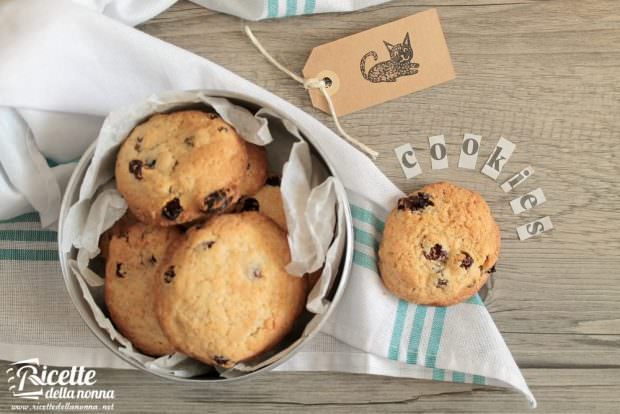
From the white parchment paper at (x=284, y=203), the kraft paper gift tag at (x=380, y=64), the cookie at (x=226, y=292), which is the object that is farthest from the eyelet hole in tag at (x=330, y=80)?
the cookie at (x=226, y=292)

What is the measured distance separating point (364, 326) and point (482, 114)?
33 centimetres

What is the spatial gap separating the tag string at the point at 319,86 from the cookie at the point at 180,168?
180 mm

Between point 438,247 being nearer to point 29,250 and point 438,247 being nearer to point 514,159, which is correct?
point 514,159

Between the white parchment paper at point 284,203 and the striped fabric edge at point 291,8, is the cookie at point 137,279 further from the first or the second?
the striped fabric edge at point 291,8

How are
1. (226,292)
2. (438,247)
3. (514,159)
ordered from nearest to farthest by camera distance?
(226,292) < (438,247) < (514,159)

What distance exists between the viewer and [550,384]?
890 mm

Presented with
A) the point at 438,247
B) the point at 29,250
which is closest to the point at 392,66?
the point at 438,247

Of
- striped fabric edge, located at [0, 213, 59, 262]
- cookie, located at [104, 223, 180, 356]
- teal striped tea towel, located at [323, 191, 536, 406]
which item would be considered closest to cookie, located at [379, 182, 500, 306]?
teal striped tea towel, located at [323, 191, 536, 406]

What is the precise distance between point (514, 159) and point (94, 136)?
565 mm

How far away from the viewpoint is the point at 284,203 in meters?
0.73

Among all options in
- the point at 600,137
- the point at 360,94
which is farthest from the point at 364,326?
the point at 600,137

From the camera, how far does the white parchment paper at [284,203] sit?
725mm

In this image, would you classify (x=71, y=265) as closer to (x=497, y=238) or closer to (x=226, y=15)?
(x=226, y=15)

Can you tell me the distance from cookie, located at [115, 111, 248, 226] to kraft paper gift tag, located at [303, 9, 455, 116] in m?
0.21
